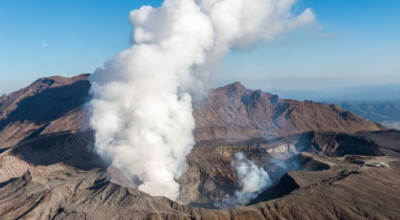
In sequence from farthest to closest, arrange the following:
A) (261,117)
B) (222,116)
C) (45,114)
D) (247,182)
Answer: (261,117) < (45,114) < (222,116) < (247,182)

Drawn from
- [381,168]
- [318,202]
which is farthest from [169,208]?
[381,168]

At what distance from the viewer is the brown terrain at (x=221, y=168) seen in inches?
2312

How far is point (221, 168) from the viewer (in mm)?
96250

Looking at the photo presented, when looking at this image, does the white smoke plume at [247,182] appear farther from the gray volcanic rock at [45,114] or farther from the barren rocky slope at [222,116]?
the gray volcanic rock at [45,114]

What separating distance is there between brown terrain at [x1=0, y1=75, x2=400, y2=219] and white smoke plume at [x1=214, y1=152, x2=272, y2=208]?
2.37m

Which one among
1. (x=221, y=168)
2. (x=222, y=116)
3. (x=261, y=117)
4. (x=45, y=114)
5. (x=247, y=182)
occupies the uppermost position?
(x=45, y=114)

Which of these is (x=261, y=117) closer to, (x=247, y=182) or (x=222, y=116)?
(x=222, y=116)

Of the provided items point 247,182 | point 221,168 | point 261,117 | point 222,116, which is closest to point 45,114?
point 222,116

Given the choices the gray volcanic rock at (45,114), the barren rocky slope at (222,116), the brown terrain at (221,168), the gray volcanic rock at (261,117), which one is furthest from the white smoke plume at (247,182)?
the gray volcanic rock at (45,114)

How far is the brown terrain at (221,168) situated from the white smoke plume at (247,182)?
237cm

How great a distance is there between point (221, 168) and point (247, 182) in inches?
354

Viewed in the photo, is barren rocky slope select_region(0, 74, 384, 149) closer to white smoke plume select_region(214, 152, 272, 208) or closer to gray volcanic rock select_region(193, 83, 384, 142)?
gray volcanic rock select_region(193, 83, 384, 142)

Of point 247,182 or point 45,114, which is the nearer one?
point 247,182

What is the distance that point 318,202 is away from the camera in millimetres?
59312
